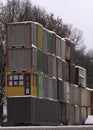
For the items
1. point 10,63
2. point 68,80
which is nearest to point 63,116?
point 68,80

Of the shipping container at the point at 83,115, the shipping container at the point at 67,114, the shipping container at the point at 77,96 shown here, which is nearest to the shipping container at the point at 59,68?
the shipping container at the point at 67,114

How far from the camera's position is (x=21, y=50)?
106ft

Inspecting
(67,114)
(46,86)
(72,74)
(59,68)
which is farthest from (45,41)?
(72,74)

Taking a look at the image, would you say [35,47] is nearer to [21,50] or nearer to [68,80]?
[21,50]

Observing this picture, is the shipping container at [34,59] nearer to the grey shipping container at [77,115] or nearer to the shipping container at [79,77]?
the grey shipping container at [77,115]

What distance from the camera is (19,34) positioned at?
32.5 m

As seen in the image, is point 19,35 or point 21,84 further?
point 21,84

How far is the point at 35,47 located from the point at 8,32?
6.06 feet

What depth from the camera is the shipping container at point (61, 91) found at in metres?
37.9

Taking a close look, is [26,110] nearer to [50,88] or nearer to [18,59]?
[18,59]

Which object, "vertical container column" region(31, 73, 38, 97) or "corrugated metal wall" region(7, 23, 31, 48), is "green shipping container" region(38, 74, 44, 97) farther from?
"corrugated metal wall" region(7, 23, 31, 48)

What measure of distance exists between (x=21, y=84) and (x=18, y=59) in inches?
59.3

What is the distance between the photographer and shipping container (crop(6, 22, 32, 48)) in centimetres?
3234

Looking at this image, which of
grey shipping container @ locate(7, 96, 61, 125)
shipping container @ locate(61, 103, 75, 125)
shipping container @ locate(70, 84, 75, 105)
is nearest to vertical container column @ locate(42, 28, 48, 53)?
grey shipping container @ locate(7, 96, 61, 125)
